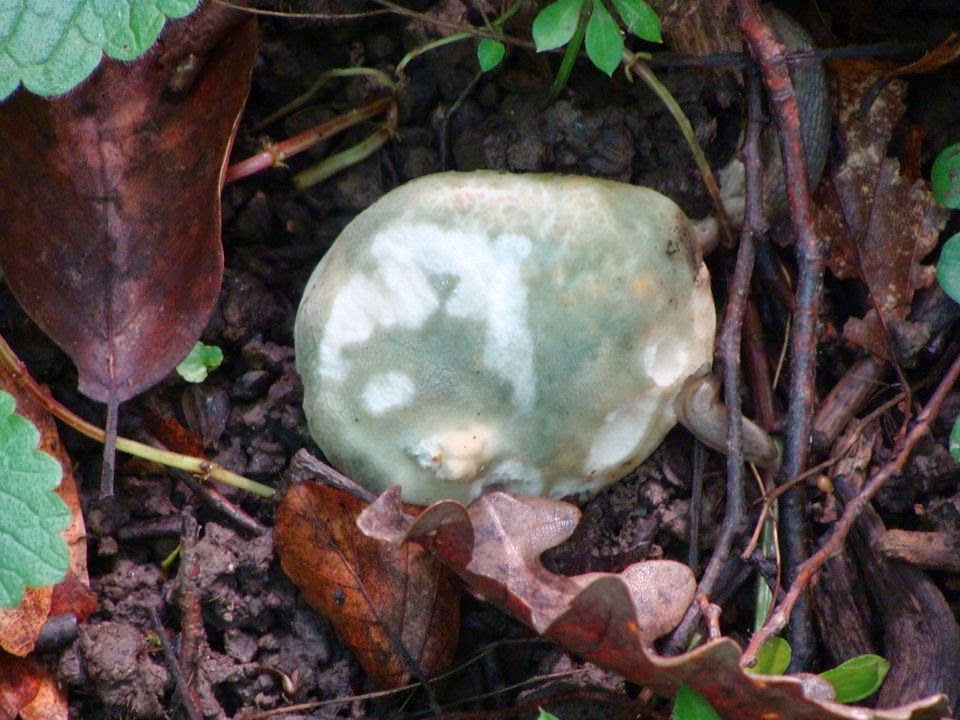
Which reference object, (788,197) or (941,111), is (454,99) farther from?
(941,111)

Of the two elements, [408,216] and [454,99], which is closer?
[408,216]

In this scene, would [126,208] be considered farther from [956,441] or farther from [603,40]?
[956,441]

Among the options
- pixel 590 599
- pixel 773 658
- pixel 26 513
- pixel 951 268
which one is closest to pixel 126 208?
pixel 26 513

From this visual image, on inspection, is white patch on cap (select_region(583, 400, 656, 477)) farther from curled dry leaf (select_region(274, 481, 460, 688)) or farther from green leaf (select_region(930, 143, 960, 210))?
green leaf (select_region(930, 143, 960, 210))

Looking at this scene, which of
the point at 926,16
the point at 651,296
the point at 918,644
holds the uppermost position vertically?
the point at 926,16

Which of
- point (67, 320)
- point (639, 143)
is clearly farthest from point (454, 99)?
point (67, 320)

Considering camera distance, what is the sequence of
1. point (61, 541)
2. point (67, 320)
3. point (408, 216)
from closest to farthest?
point (61, 541) → point (408, 216) → point (67, 320)
